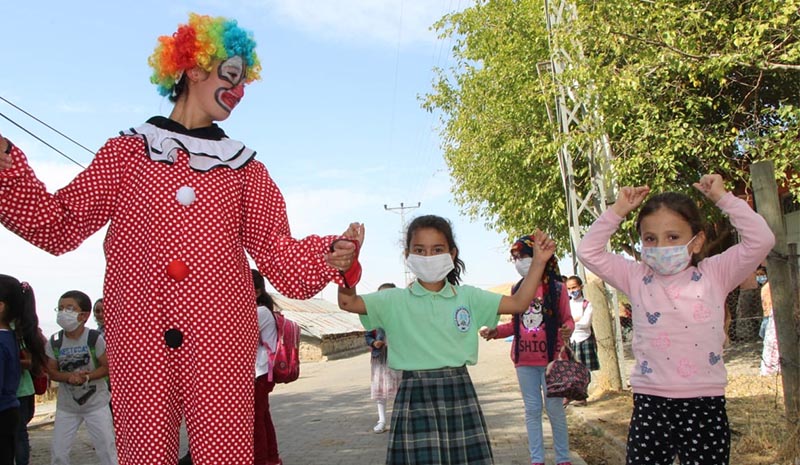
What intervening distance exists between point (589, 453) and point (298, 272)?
5470 mm

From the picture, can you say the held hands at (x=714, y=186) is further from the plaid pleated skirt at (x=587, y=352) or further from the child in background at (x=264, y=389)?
the plaid pleated skirt at (x=587, y=352)

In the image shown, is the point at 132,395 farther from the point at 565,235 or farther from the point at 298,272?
the point at 565,235

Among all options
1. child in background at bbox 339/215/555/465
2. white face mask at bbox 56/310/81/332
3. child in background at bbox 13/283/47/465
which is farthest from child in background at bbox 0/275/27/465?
child in background at bbox 339/215/555/465

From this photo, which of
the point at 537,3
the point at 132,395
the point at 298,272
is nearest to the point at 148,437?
the point at 132,395

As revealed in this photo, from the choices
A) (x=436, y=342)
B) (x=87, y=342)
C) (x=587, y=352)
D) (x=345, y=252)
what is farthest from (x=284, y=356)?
(x=587, y=352)

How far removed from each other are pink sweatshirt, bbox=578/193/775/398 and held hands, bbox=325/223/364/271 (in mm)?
1656

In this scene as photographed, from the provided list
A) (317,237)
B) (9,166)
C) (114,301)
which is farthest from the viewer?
(317,237)

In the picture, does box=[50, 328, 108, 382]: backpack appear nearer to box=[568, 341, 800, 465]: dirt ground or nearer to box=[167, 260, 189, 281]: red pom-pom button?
box=[167, 260, 189, 281]: red pom-pom button

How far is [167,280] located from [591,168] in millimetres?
10270

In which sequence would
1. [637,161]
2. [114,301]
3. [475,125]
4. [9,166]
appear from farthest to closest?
[475,125], [637,161], [114,301], [9,166]

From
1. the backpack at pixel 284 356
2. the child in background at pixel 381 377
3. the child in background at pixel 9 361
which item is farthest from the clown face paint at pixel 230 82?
the child in background at pixel 381 377

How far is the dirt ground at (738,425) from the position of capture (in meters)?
5.75

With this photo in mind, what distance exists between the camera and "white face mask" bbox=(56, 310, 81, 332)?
20.6 feet

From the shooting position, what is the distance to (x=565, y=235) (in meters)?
19.7
